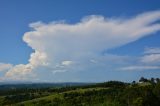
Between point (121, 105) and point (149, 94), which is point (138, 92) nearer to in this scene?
point (149, 94)

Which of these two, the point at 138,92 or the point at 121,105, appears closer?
the point at 138,92

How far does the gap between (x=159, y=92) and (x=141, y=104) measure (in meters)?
23.1

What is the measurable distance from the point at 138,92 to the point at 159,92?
1575cm

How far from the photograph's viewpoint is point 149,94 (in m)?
173

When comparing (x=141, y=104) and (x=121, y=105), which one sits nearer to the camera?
(x=141, y=104)

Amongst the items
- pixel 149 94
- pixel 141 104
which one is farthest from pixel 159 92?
pixel 141 104

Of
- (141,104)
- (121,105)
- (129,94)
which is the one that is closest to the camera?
(141,104)

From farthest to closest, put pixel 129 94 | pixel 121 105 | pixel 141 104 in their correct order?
pixel 121 105
pixel 129 94
pixel 141 104

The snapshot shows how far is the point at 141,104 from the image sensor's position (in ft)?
535

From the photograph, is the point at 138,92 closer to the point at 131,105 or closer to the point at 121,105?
the point at 131,105

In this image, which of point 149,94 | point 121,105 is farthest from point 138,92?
point 121,105

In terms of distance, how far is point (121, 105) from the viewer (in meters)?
198

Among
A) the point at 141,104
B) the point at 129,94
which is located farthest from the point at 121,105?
the point at 141,104

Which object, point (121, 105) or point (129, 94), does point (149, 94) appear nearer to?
point (129, 94)
